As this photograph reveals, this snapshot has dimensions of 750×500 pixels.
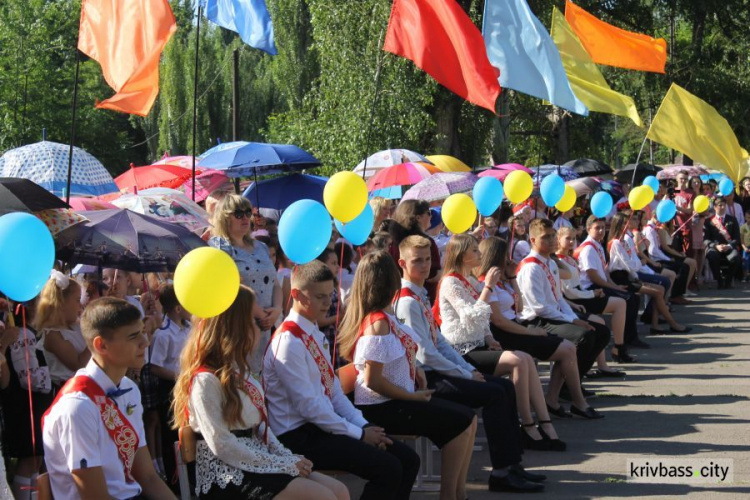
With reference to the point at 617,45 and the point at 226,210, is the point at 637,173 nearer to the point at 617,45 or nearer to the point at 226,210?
the point at 617,45

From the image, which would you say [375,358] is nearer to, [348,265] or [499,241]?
[499,241]

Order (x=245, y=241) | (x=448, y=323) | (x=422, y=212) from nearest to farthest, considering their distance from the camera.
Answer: (x=245, y=241) < (x=448, y=323) < (x=422, y=212)

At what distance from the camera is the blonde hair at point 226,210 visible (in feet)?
22.7

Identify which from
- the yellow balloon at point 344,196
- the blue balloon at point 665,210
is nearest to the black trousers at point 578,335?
the yellow balloon at point 344,196

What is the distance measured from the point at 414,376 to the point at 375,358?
18.1 inches

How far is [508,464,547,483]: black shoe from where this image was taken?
709cm

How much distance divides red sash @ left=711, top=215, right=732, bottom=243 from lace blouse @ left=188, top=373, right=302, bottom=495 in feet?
54.5

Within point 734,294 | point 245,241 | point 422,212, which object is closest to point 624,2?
point 734,294

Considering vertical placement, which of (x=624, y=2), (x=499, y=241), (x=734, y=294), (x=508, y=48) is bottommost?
(x=734, y=294)

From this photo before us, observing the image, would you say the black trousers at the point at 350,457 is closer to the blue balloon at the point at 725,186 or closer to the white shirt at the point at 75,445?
the white shirt at the point at 75,445

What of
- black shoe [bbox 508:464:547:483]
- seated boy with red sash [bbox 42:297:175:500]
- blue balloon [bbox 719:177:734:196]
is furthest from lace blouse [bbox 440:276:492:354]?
blue balloon [bbox 719:177:734:196]

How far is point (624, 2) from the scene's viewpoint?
28.9 meters

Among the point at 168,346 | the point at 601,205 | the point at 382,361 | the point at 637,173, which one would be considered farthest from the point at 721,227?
the point at 168,346

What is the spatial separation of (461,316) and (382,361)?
6.03 ft
